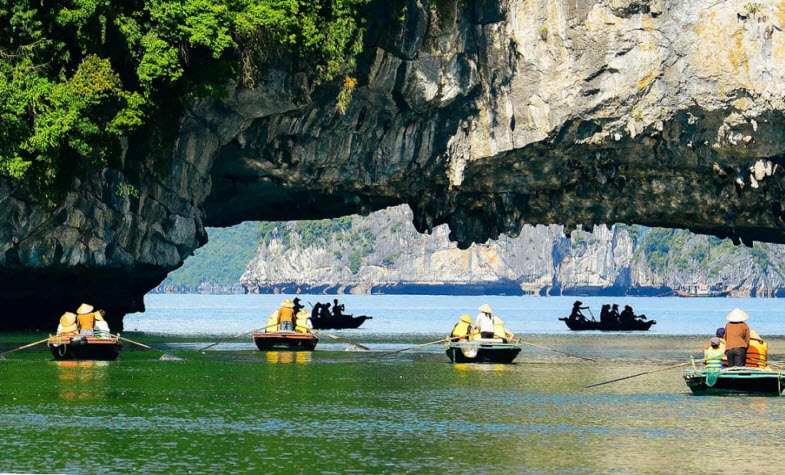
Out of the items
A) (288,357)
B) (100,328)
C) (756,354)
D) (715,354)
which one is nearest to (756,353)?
(756,354)

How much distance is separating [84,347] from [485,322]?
405 inches

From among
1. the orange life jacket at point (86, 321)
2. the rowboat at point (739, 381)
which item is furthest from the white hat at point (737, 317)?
the orange life jacket at point (86, 321)

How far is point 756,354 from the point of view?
29.5 metres

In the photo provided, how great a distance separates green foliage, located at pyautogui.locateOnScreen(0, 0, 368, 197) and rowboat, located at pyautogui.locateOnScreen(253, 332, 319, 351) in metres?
6.86

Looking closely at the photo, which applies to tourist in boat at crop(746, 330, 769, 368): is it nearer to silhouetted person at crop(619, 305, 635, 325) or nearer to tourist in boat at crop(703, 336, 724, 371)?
tourist in boat at crop(703, 336, 724, 371)

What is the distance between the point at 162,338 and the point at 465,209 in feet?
40.3

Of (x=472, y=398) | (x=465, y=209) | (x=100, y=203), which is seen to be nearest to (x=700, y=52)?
Answer: (x=465, y=209)

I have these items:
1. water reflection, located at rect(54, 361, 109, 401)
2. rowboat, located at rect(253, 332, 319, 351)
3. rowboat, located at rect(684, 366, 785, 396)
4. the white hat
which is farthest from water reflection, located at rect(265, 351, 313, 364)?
the white hat

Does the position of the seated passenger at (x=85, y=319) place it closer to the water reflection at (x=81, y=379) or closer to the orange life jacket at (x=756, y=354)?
the water reflection at (x=81, y=379)

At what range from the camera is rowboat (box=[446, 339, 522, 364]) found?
39.0 m

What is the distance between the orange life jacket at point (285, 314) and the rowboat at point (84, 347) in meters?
7.40

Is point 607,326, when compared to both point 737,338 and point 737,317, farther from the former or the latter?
point 737,317

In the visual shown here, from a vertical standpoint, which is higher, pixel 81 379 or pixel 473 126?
pixel 473 126

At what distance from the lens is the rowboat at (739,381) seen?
28578mm
